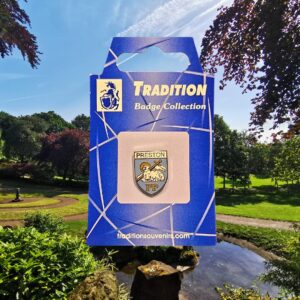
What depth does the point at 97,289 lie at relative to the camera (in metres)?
3.76

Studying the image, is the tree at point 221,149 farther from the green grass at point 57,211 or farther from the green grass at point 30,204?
the green grass at point 30,204

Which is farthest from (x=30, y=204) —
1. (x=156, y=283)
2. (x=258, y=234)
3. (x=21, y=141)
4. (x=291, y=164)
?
(x=21, y=141)

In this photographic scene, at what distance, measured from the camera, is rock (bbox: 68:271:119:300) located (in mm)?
3697

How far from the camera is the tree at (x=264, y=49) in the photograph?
4977 mm

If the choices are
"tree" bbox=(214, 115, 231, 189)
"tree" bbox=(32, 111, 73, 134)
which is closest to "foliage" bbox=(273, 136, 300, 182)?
"tree" bbox=(214, 115, 231, 189)

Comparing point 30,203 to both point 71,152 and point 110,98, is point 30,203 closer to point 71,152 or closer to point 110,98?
point 71,152

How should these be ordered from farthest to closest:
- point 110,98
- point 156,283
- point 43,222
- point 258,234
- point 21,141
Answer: point 21,141
point 258,234
point 43,222
point 156,283
point 110,98

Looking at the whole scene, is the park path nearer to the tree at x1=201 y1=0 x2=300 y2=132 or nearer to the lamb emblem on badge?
the tree at x1=201 y1=0 x2=300 y2=132

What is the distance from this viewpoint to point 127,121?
2.26 meters

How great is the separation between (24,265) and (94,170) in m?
2.57

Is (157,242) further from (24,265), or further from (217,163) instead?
(217,163)

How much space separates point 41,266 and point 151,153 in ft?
8.96

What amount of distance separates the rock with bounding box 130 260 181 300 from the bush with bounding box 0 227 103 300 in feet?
13.5

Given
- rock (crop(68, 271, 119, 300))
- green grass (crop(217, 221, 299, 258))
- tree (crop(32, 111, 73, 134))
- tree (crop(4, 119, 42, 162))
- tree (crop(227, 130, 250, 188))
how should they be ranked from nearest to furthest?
rock (crop(68, 271, 119, 300)), green grass (crop(217, 221, 299, 258)), tree (crop(227, 130, 250, 188)), tree (crop(4, 119, 42, 162)), tree (crop(32, 111, 73, 134))
